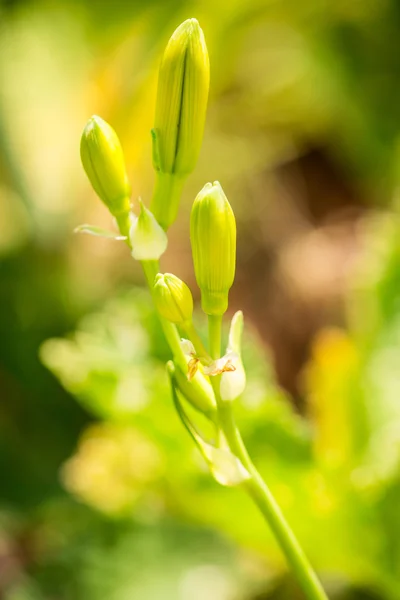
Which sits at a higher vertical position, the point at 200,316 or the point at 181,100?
the point at 181,100

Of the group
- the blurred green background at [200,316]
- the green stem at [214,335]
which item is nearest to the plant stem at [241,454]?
the green stem at [214,335]

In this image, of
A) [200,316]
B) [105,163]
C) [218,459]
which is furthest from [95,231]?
[200,316]

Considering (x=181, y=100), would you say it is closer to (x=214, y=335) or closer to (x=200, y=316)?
(x=214, y=335)

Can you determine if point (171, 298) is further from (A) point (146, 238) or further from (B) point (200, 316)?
(B) point (200, 316)

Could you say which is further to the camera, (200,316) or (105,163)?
(200,316)

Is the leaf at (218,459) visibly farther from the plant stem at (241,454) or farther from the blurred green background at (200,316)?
the blurred green background at (200,316)

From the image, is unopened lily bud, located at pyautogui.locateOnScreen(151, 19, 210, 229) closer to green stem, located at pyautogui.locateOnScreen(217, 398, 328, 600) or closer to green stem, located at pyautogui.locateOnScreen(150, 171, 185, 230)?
green stem, located at pyautogui.locateOnScreen(150, 171, 185, 230)
